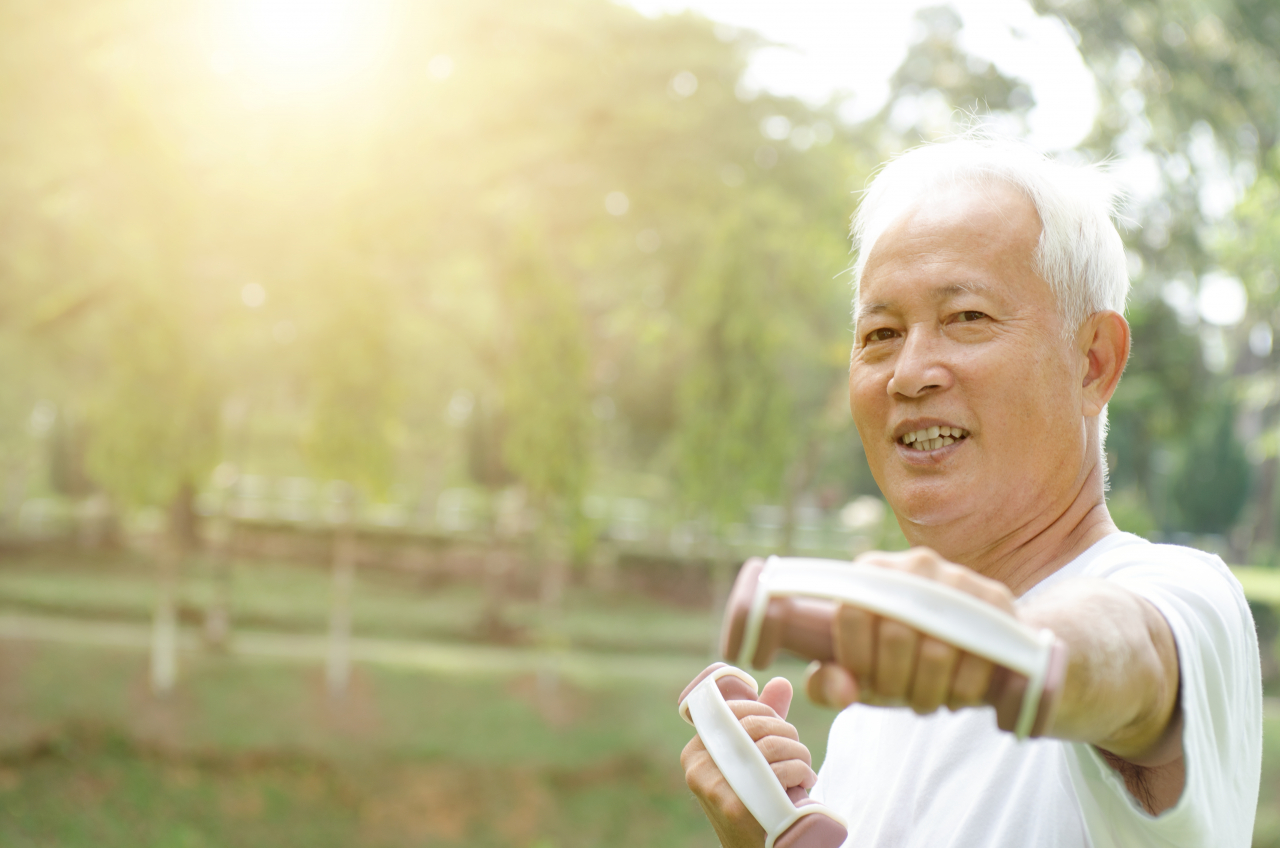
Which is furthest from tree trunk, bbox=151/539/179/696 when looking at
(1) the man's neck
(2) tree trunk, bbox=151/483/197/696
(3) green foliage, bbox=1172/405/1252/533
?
(3) green foliage, bbox=1172/405/1252/533

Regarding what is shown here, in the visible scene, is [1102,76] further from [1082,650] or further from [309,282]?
[1082,650]

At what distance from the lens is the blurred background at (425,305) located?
33.7 feet

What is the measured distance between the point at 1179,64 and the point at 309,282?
10.2 metres

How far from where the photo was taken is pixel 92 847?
9352 mm

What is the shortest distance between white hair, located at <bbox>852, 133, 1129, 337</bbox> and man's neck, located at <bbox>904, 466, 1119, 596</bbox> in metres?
0.20

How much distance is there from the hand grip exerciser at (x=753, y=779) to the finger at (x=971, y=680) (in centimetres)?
41

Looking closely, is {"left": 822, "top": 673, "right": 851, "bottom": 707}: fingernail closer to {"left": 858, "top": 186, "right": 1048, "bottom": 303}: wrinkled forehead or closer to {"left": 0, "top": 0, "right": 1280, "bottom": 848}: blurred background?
{"left": 858, "top": 186, "right": 1048, "bottom": 303}: wrinkled forehead

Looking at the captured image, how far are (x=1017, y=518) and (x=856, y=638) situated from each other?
0.50 metres

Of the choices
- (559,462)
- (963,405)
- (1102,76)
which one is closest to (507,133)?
(559,462)

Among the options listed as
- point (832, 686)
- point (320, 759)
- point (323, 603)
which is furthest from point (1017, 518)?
point (323, 603)

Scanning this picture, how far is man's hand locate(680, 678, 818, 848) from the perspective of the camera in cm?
108

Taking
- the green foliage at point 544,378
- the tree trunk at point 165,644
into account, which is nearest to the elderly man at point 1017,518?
the green foliage at point 544,378

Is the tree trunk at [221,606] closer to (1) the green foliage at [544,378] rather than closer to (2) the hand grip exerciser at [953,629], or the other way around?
(1) the green foliage at [544,378]

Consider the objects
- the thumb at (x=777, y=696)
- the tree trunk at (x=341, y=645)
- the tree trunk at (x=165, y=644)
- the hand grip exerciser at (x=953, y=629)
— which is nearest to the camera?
the hand grip exerciser at (x=953, y=629)
